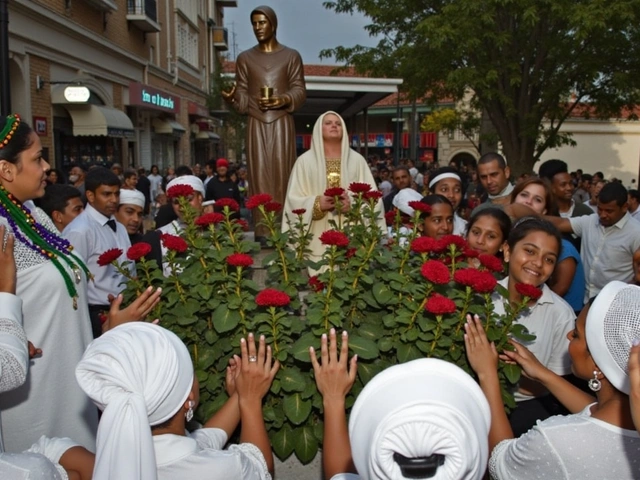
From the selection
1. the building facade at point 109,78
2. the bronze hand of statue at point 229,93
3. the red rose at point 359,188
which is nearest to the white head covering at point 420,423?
the red rose at point 359,188

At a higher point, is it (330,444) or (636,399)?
(636,399)

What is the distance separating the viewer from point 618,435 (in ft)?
5.59

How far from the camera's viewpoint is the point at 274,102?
520cm

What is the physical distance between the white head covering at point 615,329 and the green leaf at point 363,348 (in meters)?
0.84

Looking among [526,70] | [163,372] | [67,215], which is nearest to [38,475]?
[163,372]

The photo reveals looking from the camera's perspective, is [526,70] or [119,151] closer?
[526,70]

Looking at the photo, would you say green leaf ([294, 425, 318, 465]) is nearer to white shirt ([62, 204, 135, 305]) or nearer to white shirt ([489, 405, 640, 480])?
white shirt ([489, 405, 640, 480])

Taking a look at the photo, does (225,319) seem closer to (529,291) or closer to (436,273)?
(436,273)

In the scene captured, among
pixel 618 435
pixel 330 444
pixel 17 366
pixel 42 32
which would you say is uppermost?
pixel 42 32

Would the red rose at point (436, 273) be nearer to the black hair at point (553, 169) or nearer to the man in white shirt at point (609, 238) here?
the man in white shirt at point (609, 238)

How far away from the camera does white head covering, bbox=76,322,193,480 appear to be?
1533mm

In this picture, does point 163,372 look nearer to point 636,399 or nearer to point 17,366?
point 17,366

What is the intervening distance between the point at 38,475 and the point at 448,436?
109cm

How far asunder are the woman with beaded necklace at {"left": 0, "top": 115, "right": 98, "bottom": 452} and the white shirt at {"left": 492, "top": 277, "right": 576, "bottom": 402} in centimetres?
193
